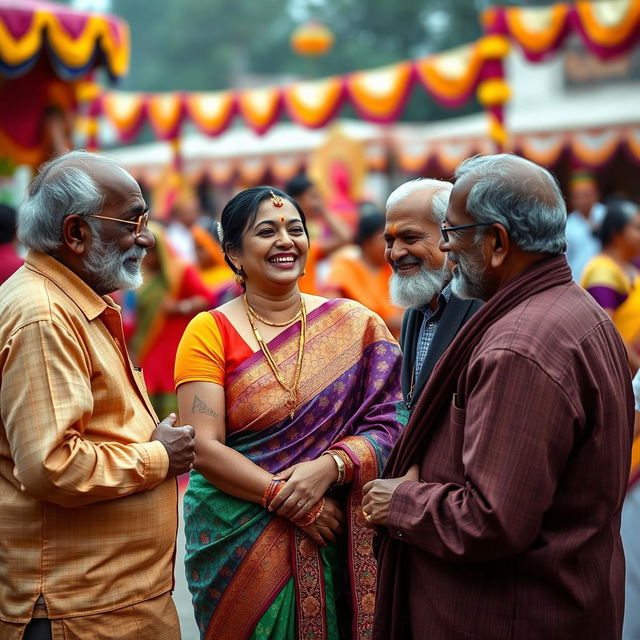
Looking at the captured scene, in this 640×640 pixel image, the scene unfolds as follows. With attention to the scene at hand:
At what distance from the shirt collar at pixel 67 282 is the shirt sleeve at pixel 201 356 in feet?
1.43

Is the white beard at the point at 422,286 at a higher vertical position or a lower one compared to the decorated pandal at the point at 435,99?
lower

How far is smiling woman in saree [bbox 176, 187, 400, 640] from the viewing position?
8.86 ft

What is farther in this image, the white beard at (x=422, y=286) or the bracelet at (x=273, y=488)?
the white beard at (x=422, y=286)

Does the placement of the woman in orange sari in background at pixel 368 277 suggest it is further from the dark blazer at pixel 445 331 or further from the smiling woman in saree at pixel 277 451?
the dark blazer at pixel 445 331

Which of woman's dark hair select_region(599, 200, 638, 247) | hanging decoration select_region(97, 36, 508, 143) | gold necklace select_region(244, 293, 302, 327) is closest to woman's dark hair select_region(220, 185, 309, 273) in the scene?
gold necklace select_region(244, 293, 302, 327)

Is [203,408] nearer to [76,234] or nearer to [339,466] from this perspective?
[339,466]

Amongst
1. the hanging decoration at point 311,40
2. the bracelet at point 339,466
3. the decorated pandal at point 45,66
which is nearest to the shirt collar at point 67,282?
the bracelet at point 339,466

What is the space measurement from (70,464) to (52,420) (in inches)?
4.6

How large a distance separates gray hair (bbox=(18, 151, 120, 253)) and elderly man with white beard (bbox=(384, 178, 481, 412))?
0.96m

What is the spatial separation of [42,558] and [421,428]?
1026 millimetres

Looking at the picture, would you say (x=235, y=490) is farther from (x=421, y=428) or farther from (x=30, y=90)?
(x=30, y=90)

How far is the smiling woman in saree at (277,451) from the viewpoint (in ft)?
8.86

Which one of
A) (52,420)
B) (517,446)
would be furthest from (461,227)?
(52,420)

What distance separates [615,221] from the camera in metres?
4.95
